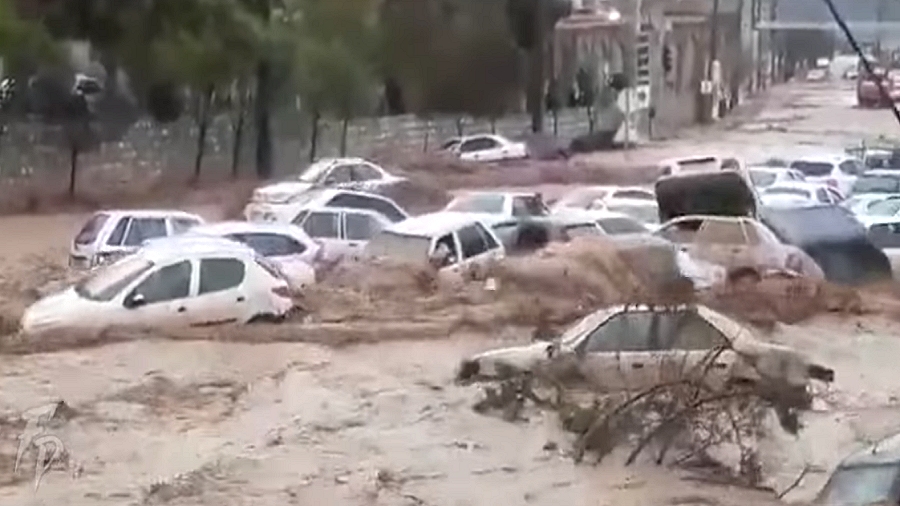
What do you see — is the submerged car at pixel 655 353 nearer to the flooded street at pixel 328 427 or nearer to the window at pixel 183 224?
the flooded street at pixel 328 427

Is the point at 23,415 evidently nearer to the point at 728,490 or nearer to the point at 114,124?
the point at 114,124

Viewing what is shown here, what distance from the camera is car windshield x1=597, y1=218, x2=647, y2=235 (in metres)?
3.03

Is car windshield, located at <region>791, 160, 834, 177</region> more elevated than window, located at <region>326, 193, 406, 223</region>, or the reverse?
car windshield, located at <region>791, 160, 834, 177</region>

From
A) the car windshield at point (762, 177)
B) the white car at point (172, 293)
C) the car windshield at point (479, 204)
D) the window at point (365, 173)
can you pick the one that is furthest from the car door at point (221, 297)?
the car windshield at point (762, 177)

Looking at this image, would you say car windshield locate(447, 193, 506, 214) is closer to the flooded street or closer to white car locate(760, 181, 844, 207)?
the flooded street

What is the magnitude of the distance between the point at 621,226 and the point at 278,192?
0.50 meters

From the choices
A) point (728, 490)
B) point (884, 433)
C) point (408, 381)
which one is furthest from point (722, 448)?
point (408, 381)

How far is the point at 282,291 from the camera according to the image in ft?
9.91

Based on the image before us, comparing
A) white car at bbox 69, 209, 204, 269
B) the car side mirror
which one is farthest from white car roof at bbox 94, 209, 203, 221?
the car side mirror

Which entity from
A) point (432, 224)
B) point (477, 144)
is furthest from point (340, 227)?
point (477, 144)

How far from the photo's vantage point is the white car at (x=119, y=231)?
2996 mm

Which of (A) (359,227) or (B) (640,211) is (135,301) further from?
(B) (640,211)

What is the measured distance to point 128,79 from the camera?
9.96ft

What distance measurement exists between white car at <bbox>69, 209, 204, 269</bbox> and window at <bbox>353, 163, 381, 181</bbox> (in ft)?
0.77
